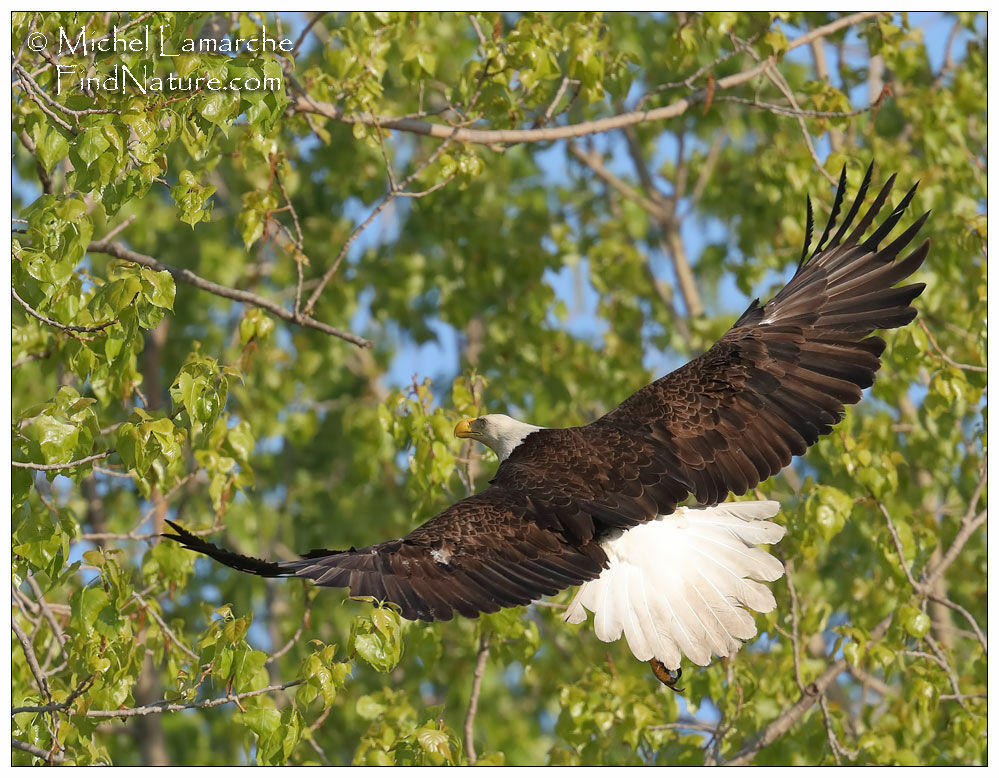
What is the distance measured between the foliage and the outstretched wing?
10.1 inches

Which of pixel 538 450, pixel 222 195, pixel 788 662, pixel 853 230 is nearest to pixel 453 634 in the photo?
pixel 788 662

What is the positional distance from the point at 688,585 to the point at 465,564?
102 cm

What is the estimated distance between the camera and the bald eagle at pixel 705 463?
4.57 metres

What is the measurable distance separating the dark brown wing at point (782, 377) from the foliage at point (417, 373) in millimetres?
318

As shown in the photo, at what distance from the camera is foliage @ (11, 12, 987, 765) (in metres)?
3.77

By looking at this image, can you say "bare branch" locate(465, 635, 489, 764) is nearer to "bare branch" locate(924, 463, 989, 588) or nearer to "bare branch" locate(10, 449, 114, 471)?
"bare branch" locate(10, 449, 114, 471)

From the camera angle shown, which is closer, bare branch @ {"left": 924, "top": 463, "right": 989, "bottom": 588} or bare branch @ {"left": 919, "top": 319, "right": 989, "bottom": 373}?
bare branch @ {"left": 919, "top": 319, "right": 989, "bottom": 373}

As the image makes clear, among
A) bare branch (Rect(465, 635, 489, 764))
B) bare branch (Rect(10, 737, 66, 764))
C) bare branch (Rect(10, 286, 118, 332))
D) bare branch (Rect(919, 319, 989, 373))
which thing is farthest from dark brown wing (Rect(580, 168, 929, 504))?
bare branch (Rect(10, 737, 66, 764))

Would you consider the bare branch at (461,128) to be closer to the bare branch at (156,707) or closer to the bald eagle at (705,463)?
the bald eagle at (705,463)

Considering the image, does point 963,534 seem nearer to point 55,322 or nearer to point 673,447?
point 673,447

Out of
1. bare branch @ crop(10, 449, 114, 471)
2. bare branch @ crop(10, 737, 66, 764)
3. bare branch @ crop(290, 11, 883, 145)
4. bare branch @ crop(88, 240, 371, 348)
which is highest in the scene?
bare branch @ crop(290, 11, 883, 145)

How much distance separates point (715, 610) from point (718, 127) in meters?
5.74

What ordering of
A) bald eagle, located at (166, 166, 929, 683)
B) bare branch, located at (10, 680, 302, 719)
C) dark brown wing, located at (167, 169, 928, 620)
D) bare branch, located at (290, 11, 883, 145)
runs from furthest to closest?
bare branch, located at (290, 11, 883, 145)
bald eagle, located at (166, 166, 929, 683)
dark brown wing, located at (167, 169, 928, 620)
bare branch, located at (10, 680, 302, 719)
